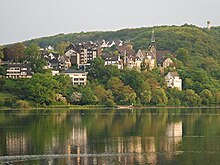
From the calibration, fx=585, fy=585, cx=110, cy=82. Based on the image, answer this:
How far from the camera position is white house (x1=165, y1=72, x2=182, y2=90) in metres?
98.6

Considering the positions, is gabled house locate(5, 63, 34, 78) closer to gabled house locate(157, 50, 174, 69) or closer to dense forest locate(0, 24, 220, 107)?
dense forest locate(0, 24, 220, 107)

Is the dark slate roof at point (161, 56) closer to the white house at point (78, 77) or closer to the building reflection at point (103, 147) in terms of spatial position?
the white house at point (78, 77)

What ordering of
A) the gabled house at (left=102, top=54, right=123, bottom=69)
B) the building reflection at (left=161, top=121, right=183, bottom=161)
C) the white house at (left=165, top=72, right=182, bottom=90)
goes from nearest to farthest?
the building reflection at (left=161, top=121, right=183, bottom=161)
the white house at (left=165, top=72, right=182, bottom=90)
the gabled house at (left=102, top=54, right=123, bottom=69)

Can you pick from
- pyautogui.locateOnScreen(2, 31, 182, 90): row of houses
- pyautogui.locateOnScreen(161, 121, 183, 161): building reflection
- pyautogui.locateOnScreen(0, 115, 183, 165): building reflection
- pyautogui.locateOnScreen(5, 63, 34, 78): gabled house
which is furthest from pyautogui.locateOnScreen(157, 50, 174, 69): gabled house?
pyautogui.locateOnScreen(0, 115, 183, 165): building reflection

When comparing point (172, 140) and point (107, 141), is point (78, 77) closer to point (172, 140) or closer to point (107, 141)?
point (172, 140)

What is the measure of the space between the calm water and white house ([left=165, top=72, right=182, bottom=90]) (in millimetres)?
44767

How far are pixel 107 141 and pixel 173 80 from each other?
62.8 metres

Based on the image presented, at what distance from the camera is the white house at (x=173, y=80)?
9856 centimetres

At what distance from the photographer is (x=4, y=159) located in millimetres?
29000

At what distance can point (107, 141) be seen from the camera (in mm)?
37312

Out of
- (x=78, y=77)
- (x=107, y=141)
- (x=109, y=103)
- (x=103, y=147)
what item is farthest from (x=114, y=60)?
(x=103, y=147)

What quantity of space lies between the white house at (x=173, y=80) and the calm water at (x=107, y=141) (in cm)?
4477

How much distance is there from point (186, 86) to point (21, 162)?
73.0 meters

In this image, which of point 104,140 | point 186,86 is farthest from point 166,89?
point 104,140
